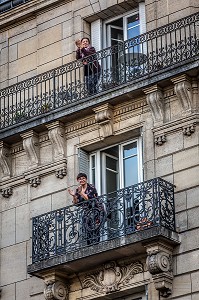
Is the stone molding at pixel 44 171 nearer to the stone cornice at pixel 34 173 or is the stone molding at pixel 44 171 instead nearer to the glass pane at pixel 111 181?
the stone cornice at pixel 34 173

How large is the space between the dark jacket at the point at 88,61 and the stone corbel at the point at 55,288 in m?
4.48

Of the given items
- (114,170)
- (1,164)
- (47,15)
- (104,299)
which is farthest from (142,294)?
(47,15)

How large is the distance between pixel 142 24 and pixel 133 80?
1.88 m

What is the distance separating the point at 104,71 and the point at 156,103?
195cm

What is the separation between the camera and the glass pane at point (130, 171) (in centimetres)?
2878

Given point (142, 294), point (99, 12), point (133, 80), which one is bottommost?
point (142, 294)

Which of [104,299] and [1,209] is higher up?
[1,209]

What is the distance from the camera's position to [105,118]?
29.0 meters

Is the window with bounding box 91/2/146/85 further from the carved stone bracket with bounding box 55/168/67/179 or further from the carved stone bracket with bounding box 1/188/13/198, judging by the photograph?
the carved stone bracket with bounding box 1/188/13/198

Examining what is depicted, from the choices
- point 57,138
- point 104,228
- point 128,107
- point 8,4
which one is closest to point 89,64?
point 128,107

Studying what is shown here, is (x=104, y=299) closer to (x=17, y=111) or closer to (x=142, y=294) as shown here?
(x=142, y=294)

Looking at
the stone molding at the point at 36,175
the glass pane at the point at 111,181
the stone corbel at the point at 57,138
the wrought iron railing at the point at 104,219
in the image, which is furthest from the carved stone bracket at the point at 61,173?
the wrought iron railing at the point at 104,219

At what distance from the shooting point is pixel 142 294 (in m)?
27.5

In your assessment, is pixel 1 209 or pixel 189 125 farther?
pixel 1 209
